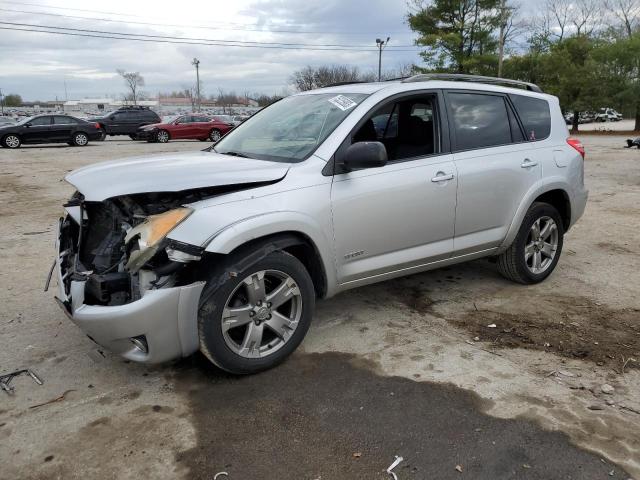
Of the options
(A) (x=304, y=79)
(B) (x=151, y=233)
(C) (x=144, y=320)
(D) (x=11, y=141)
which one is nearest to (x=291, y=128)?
(B) (x=151, y=233)

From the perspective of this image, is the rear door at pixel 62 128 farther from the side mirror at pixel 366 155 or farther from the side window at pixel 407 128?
the side mirror at pixel 366 155

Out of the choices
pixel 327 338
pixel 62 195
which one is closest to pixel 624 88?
pixel 62 195

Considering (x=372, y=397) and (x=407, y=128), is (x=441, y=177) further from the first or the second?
(x=372, y=397)

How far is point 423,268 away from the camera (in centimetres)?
412

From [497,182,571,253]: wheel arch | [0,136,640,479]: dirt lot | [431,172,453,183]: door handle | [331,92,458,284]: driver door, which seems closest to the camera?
[0,136,640,479]: dirt lot

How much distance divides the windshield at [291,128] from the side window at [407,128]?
1.02 feet

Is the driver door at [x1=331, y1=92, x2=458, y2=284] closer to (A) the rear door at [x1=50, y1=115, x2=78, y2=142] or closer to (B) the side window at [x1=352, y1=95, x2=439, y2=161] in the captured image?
(B) the side window at [x1=352, y1=95, x2=439, y2=161]

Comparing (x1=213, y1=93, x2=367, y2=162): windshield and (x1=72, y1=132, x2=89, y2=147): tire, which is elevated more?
(x1=213, y1=93, x2=367, y2=162): windshield

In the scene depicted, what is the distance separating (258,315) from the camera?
3.21m

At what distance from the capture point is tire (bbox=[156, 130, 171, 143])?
84.2 ft

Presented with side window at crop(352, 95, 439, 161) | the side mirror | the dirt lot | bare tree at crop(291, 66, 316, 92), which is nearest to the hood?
the side mirror

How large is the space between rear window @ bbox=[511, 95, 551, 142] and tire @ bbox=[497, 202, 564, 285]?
63cm

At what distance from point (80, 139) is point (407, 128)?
23.1m

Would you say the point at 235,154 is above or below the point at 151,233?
above
